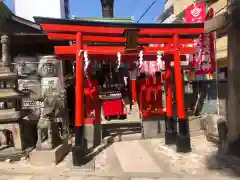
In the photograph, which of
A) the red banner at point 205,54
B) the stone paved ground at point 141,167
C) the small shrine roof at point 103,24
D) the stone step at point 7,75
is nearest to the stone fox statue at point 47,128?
the stone paved ground at point 141,167

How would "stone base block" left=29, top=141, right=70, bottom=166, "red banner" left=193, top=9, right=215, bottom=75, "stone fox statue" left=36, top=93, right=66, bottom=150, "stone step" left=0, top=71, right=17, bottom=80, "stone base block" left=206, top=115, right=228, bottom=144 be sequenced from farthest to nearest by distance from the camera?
"red banner" left=193, top=9, right=215, bottom=75 < "stone base block" left=206, top=115, right=228, bottom=144 < "stone step" left=0, top=71, right=17, bottom=80 < "stone fox statue" left=36, top=93, right=66, bottom=150 < "stone base block" left=29, top=141, right=70, bottom=166

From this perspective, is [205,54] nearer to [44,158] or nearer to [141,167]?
[141,167]

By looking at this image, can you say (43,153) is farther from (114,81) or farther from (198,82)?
(114,81)

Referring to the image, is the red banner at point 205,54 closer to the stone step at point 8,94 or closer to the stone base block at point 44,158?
the stone base block at point 44,158

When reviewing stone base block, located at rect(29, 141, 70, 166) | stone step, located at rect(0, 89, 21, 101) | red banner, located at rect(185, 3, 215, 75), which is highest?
red banner, located at rect(185, 3, 215, 75)

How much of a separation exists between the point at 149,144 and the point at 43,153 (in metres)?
3.56

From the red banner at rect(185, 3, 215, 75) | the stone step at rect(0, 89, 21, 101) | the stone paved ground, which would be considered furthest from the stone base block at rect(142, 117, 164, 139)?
the stone step at rect(0, 89, 21, 101)

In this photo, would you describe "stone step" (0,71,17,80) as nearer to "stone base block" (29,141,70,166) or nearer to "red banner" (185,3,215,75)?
"stone base block" (29,141,70,166)

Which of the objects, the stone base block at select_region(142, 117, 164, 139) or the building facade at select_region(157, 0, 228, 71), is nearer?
the stone base block at select_region(142, 117, 164, 139)

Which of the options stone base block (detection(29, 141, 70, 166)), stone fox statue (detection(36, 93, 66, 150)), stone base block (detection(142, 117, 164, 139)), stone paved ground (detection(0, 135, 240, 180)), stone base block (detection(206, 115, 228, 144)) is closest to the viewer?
stone paved ground (detection(0, 135, 240, 180))

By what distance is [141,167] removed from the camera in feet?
21.0

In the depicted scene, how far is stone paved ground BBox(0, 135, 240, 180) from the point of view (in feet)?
19.0

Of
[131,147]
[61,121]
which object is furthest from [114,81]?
[131,147]

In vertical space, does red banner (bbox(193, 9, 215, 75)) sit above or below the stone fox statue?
above
